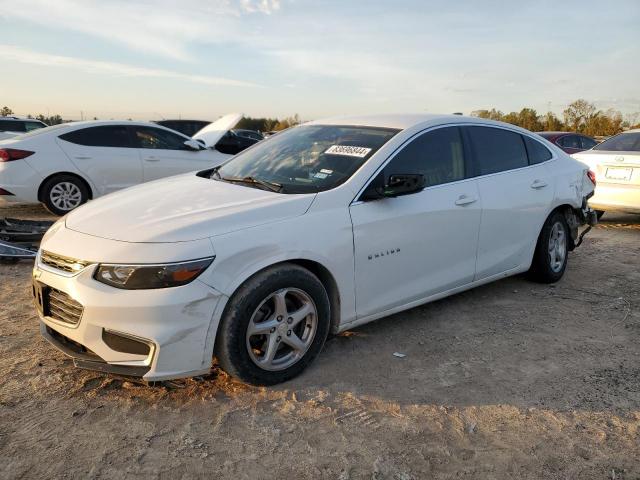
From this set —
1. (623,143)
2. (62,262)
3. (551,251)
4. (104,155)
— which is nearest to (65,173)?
(104,155)

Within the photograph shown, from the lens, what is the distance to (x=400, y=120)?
412 centimetres

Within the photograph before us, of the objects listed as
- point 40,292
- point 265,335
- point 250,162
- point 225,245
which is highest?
point 250,162

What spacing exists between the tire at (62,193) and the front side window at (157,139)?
113 cm

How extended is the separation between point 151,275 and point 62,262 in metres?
0.62

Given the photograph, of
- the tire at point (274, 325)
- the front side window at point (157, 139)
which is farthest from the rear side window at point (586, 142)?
the tire at point (274, 325)

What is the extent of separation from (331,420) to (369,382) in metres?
0.48

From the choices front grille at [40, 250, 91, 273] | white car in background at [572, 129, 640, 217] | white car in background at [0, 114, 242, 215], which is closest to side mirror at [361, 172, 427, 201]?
front grille at [40, 250, 91, 273]

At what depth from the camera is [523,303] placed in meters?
4.67

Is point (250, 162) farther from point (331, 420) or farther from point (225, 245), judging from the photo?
point (331, 420)

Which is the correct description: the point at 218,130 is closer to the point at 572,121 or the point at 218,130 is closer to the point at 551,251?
the point at 551,251

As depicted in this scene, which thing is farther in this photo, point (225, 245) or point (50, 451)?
point (225, 245)

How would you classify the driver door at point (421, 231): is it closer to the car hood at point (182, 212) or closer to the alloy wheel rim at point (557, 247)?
the car hood at point (182, 212)

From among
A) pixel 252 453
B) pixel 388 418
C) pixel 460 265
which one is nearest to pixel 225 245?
pixel 252 453

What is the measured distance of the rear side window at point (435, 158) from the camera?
376 centimetres
